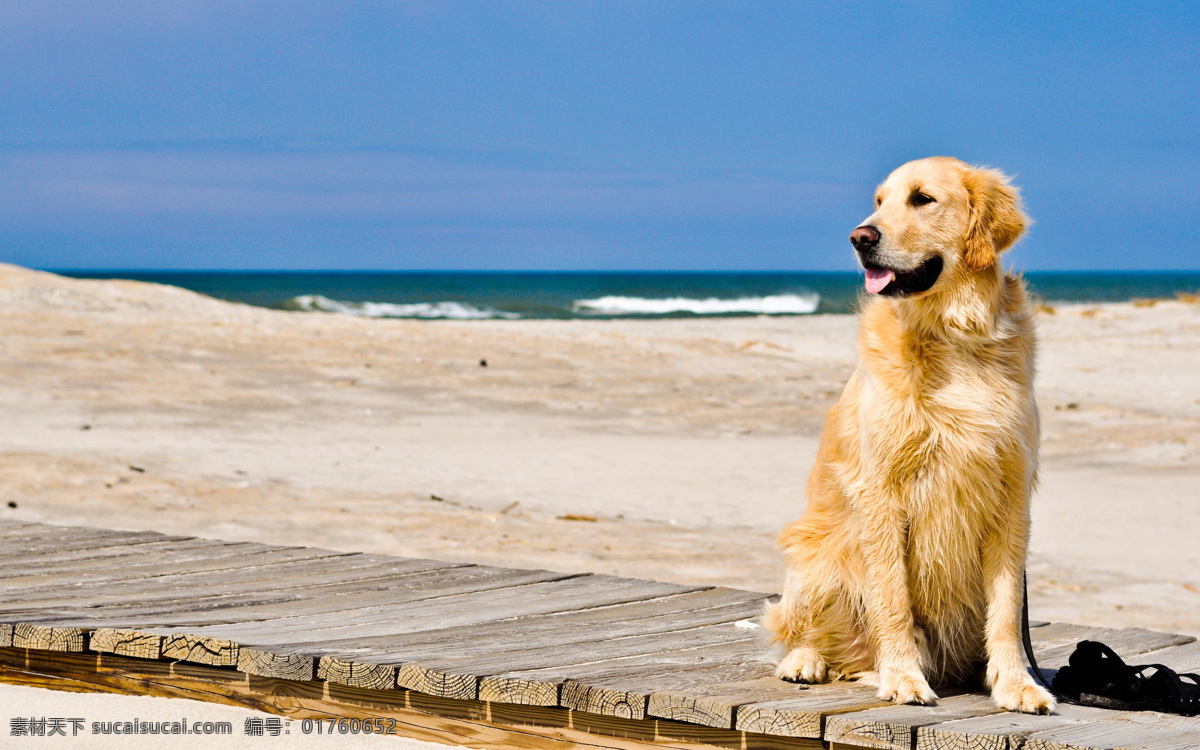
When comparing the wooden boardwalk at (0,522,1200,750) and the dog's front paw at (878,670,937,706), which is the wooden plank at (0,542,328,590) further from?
the dog's front paw at (878,670,937,706)

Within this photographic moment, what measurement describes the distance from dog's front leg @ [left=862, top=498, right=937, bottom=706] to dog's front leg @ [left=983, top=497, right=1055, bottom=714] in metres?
0.21

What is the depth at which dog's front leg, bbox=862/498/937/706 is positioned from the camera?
3.52m

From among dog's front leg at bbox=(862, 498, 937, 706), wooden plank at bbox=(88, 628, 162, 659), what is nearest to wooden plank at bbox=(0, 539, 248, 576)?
wooden plank at bbox=(88, 628, 162, 659)

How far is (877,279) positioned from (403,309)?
1809 inches

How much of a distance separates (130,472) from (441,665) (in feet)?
22.1

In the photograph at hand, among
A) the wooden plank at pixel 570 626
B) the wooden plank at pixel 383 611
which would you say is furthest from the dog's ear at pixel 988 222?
the wooden plank at pixel 383 611

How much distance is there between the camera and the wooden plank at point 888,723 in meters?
3.24

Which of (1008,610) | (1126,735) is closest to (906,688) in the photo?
(1008,610)

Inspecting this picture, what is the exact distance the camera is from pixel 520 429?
13.1m

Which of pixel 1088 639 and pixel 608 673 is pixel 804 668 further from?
pixel 1088 639

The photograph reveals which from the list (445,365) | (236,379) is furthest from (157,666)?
(445,365)

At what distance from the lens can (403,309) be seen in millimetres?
48531

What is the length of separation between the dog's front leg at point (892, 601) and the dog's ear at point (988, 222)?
0.76m

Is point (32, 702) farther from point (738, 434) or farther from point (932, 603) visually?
point (738, 434)
